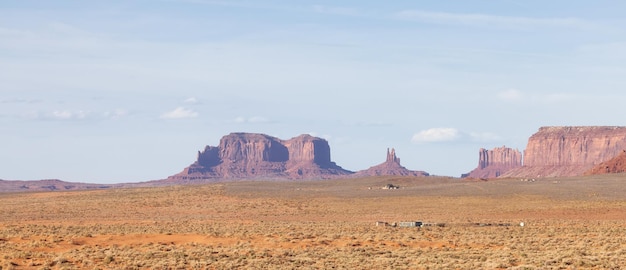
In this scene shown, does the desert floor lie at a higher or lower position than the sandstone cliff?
lower

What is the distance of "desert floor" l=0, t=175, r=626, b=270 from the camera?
27.9 m

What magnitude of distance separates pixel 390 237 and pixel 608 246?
33.2ft

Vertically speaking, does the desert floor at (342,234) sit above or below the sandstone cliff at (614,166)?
below

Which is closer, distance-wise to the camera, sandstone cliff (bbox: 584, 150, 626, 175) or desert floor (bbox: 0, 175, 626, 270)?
desert floor (bbox: 0, 175, 626, 270)

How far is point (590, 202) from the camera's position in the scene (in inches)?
2672

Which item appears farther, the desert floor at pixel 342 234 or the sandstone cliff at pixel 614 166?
the sandstone cliff at pixel 614 166

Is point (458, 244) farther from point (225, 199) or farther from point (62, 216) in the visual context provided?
point (225, 199)

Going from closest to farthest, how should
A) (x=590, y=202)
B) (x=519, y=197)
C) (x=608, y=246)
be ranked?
(x=608, y=246), (x=590, y=202), (x=519, y=197)

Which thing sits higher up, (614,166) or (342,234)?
(614,166)

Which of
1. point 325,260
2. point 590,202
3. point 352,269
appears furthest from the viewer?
point 590,202

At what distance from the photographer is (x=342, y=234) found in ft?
132

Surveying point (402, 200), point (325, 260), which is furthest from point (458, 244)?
point (402, 200)

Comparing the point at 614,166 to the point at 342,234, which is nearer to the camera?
the point at 342,234

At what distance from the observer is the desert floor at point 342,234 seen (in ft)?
91.4
